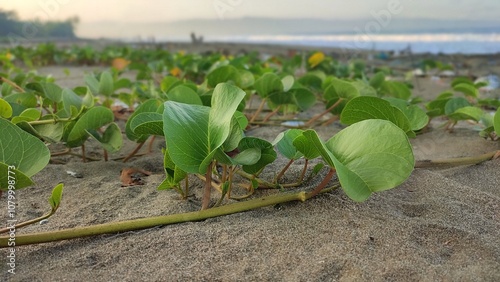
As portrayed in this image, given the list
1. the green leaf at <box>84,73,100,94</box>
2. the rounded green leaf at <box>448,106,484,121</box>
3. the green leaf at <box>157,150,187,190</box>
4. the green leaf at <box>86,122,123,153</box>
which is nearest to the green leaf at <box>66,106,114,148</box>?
the green leaf at <box>86,122,123,153</box>

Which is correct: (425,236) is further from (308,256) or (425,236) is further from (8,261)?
(8,261)

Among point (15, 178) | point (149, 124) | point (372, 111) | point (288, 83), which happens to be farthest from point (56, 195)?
point (288, 83)

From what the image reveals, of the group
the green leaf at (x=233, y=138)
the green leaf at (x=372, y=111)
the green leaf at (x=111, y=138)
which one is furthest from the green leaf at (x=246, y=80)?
the green leaf at (x=233, y=138)

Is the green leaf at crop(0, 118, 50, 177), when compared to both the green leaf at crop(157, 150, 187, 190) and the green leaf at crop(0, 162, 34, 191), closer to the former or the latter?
the green leaf at crop(0, 162, 34, 191)

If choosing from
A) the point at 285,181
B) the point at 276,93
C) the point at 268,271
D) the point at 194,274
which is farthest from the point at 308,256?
the point at 276,93

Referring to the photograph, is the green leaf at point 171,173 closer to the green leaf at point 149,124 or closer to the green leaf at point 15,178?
the green leaf at point 149,124
